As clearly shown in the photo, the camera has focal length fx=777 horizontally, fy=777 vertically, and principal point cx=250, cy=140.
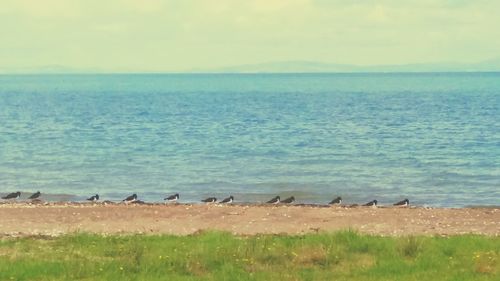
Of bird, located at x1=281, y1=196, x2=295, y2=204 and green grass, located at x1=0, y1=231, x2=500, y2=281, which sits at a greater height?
green grass, located at x1=0, y1=231, x2=500, y2=281

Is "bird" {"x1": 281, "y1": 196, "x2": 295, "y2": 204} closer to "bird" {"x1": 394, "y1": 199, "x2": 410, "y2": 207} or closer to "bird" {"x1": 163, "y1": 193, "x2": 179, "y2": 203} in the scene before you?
"bird" {"x1": 394, "y1": 199, "x2": 410, "y2": 207}

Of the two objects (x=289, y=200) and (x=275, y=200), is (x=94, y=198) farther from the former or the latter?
(x=289, y=200)

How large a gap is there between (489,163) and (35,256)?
35.4 metres

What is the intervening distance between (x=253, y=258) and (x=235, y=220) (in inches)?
358

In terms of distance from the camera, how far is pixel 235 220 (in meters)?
23.4

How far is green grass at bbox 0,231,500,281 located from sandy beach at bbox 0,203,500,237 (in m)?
3.12

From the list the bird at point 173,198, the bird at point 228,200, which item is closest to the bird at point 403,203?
the bird at point 228,200

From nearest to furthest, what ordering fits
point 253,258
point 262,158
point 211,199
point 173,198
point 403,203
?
point 253,258 < point 403,203 < point 211,199 < point 173,198 < point 262,158

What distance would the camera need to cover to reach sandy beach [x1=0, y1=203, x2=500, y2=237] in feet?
→ 68.1

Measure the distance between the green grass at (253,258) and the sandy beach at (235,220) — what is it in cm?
312

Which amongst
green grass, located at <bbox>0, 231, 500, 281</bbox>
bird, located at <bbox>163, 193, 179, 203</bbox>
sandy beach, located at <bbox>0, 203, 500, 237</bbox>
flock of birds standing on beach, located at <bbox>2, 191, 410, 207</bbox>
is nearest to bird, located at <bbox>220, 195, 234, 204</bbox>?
flock of birds standing on beach, located at <bbox>2, 191, 410, 207</bbox>

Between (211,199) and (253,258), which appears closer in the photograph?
(253,258)

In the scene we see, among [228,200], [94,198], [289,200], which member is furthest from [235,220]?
[94,198]

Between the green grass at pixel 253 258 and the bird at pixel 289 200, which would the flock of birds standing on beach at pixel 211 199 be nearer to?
the bird at pixel 289 200
